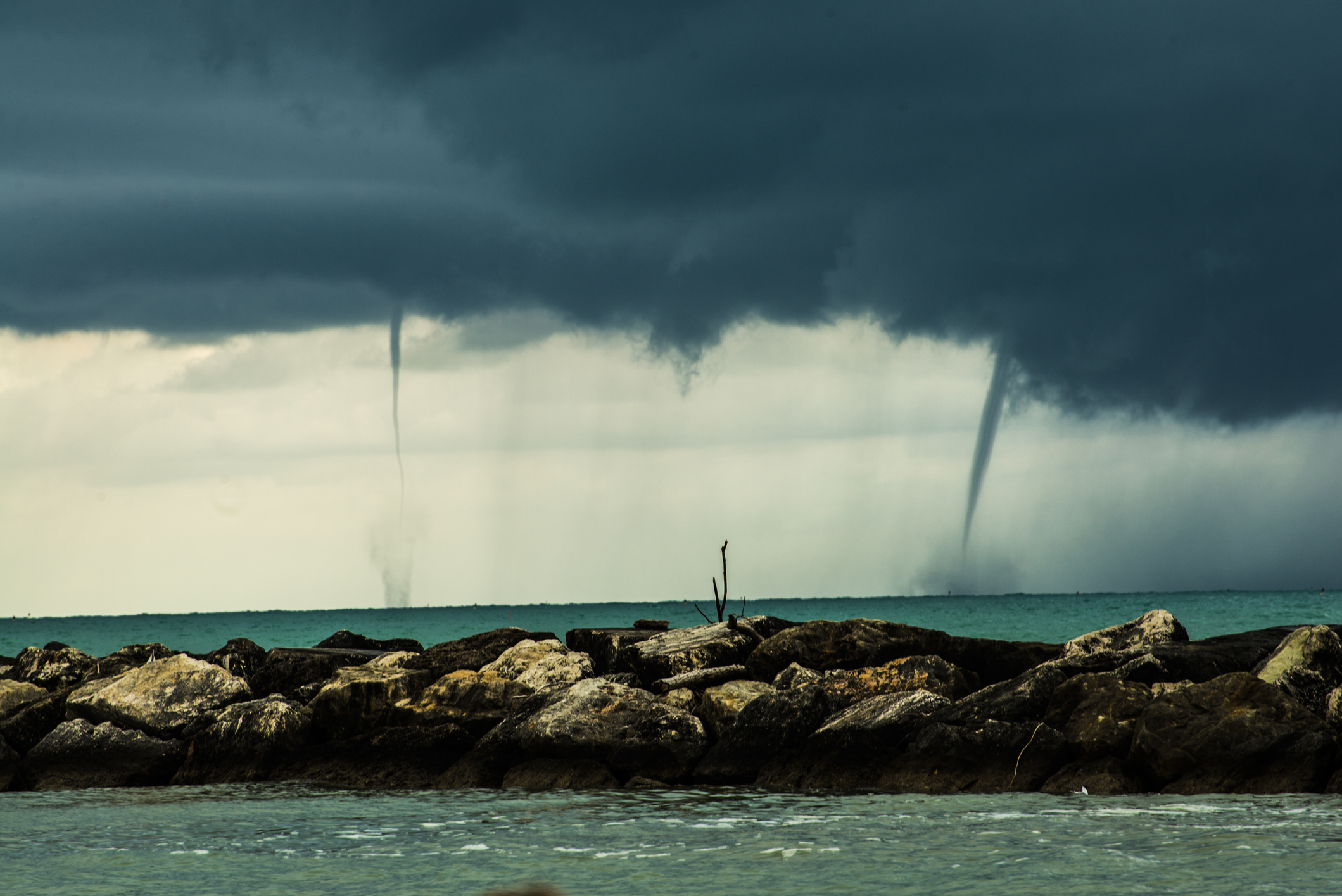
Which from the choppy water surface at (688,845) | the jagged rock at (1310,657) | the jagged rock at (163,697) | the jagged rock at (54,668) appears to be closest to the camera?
the choppy water surface at (688,845)

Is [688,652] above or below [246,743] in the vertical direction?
above

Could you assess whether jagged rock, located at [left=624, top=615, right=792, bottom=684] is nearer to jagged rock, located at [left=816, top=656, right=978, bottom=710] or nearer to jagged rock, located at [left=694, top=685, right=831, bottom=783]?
jagged rock, located at [left=816, top=656, right=978, bottom=710]

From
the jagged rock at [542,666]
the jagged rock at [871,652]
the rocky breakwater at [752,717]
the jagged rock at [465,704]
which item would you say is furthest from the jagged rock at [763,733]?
the jagged rock at [465,704]

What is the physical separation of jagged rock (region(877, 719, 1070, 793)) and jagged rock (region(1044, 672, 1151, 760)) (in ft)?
1.10

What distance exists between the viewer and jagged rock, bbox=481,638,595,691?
2442 cm

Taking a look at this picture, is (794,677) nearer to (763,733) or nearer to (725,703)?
(725,703)

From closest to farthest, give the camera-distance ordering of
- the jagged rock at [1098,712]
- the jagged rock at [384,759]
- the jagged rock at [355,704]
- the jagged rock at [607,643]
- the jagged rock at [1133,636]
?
1. the jagged rock at [1098,712]
2. the jagged rock at [384,759]
3. the jagged rock at [355,704]
4. the jagged rock at [1133,636]
5. the jagged rock at [607,643]

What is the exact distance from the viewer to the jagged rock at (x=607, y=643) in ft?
85.5

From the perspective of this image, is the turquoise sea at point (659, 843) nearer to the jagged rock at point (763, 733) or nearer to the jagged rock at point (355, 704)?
the jagged rock at point (763, 733)

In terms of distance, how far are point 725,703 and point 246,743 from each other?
846 centimetres

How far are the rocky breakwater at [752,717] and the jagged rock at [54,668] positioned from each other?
7.26ft

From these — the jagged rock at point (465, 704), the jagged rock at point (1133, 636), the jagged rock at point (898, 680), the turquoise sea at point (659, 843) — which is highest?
the jagged rock at point (1133, 636)

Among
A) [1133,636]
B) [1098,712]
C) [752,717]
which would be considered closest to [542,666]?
[752,717]

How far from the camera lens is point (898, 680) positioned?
72.2 feet
